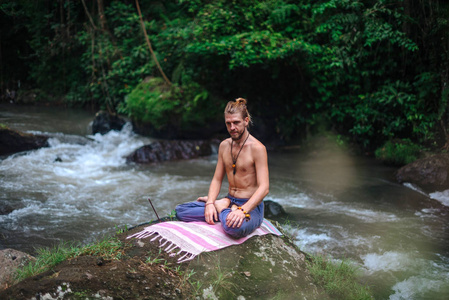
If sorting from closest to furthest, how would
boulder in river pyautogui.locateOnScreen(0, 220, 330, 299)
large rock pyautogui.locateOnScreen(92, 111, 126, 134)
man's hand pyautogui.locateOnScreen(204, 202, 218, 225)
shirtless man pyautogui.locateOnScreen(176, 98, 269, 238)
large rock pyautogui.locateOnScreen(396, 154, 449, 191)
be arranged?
boulder in river pyautogui.locateOnScreen(0, 220, 330, 299)
shirtless man pyautogui.locateOnScreen(176, 98, 269, 238)
man's hand pyautogui.locateOnScreen(204, 202, 218, 225)
large rock pyautogui.locateOnScreen(396, 154, 449, 191)
large rock pyautogui.locateOnScreen(92, 111, 126, 134)

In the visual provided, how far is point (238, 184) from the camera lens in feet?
13.0

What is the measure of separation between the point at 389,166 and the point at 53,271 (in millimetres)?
8948

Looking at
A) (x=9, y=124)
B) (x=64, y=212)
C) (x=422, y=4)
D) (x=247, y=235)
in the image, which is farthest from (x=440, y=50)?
(x=9, y=124)

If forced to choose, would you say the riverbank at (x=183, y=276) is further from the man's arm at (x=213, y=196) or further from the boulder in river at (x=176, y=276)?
the man's arm at (x=213, y=196)

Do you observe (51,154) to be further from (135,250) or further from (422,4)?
(422,4)

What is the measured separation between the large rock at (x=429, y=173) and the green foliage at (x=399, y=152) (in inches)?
48.7

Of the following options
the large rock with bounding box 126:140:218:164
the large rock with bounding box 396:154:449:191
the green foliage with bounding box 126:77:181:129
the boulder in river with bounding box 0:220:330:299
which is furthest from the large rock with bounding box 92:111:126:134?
the boulder in river with bounding box 0:220:330:299

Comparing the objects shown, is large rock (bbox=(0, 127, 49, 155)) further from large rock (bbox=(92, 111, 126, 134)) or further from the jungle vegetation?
Answer: large rock (bbox=(92, 111, 126, 134))

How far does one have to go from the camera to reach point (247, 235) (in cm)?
372

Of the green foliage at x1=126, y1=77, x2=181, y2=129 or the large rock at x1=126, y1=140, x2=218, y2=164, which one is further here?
the green foliage at x1=126, y1=77, x2=181, y2=129

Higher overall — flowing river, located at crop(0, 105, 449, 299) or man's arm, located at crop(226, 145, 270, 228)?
man's arm, located at crop(226, 145, 270, 228)

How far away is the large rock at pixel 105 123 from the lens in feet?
42.6

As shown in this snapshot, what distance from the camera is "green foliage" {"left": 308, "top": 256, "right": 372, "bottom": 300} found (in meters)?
3.71

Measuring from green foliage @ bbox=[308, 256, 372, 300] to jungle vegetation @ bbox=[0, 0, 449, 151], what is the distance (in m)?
6.86
